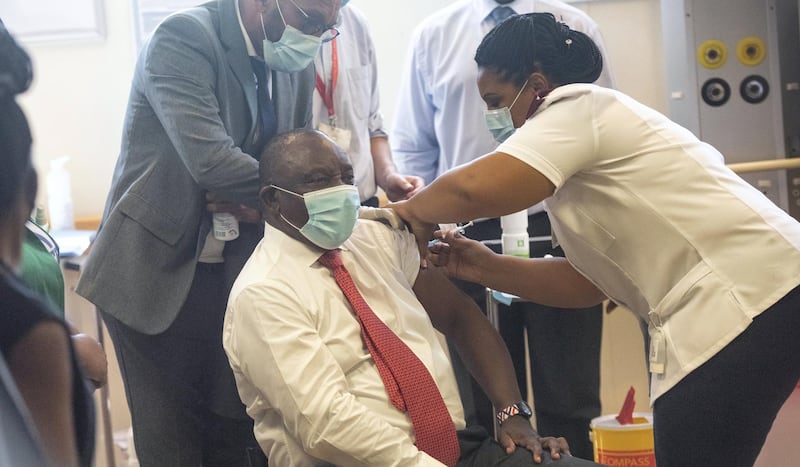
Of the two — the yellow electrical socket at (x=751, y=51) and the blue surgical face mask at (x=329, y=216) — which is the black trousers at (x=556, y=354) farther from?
the blue surgical face mask at (x=329, y=216)

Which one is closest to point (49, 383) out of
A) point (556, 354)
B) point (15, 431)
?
point (15, 431)

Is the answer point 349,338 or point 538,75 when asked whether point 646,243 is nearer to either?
point 538,75

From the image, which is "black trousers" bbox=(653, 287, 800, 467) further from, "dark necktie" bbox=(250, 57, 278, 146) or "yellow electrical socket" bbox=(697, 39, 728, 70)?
"yellow electrical socket" bbox=(697, 39, 728, 70)

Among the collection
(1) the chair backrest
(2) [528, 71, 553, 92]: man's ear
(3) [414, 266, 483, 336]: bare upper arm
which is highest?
(2) [528, 71, 553, 92]: man's ear

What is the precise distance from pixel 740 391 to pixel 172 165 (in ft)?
3.97

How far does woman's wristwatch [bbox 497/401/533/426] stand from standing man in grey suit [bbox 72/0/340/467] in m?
0.52

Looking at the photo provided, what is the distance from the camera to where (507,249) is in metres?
2.51

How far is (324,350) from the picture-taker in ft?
5.51

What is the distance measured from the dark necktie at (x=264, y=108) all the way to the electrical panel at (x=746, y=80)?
185 centimetres

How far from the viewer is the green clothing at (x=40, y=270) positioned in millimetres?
460

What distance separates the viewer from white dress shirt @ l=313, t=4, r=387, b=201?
265cm

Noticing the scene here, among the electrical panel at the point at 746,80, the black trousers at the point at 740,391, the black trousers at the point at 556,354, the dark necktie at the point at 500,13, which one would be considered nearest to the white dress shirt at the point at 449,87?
the dark necktie at the point at 500,13

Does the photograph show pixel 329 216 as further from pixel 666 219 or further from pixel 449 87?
pixel 449 87

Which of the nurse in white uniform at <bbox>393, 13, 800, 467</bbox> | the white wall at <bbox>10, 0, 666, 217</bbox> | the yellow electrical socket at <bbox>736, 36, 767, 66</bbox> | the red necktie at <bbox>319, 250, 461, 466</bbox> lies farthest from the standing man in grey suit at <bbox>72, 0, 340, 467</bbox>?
the yellow electrical socket at <bbox>736, 36, 767, 66</bbox>
